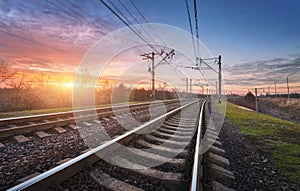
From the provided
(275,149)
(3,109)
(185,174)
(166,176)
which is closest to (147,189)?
(166,176)

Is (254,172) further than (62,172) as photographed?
Yes

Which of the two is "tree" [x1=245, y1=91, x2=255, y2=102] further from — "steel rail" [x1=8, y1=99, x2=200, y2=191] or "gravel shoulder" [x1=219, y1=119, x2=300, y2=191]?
"steel rail" [x1=8, y1=99, x2=200, y2=191]

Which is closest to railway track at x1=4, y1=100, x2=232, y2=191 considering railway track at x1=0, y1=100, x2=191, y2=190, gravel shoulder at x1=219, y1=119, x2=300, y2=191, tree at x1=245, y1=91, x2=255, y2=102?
gravel shoulder at x1=219, y1=119, x2=300, y2=191

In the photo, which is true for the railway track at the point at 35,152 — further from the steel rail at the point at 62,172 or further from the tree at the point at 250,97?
the tree at the point at 250,97

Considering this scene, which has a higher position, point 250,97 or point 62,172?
point 250,97

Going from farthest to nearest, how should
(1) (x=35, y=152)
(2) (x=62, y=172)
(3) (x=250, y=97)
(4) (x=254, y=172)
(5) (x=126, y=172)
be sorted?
(3) (x=250, y=97) → (1) (x=35, y=152) → (4) (x=254, y=172) → (5) (x=126, y=172) → (2) (x=62, y=172)

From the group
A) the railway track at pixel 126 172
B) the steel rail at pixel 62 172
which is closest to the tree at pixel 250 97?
the railway track at pixel 126 172

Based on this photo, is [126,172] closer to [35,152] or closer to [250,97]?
[35,152]

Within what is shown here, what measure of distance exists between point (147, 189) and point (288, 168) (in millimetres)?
2960

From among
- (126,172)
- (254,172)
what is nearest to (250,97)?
(254,172)

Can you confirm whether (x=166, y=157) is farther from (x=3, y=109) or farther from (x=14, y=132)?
(x=3, y=109)

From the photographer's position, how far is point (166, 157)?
3479mm

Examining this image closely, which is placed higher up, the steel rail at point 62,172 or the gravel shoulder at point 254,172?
the steel rail at point 62,172

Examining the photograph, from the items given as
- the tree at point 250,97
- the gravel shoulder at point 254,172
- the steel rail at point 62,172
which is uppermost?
the tree at point 250,97
